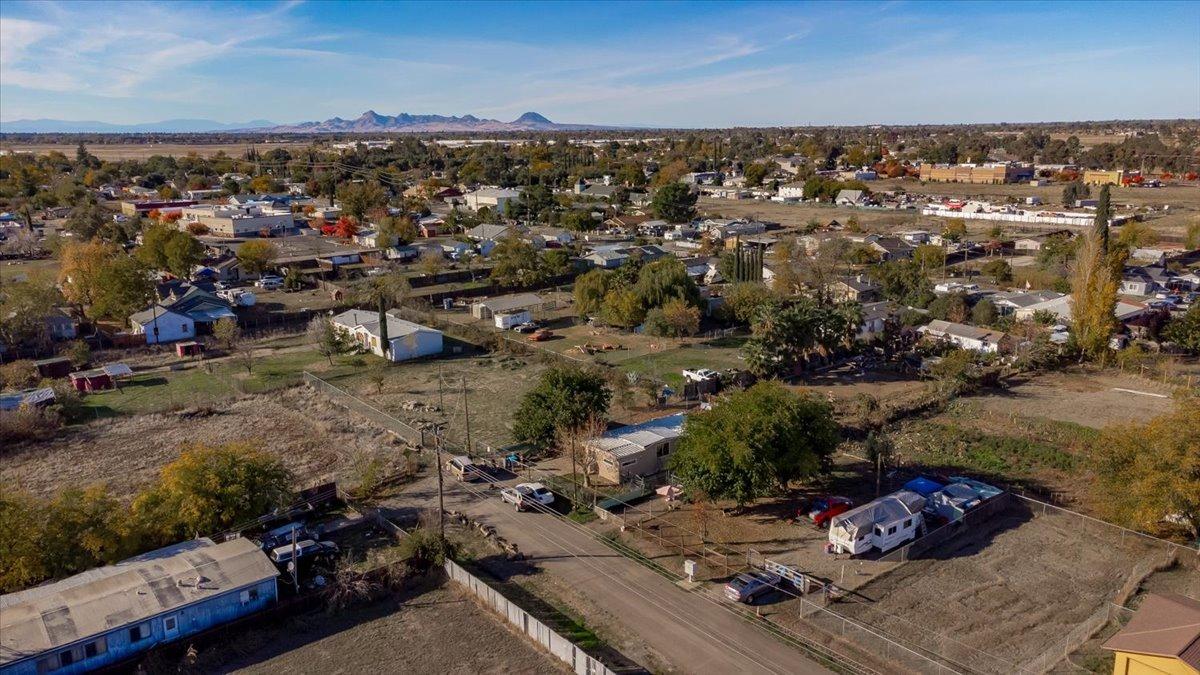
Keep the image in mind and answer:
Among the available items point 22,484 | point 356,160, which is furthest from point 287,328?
point 356,160

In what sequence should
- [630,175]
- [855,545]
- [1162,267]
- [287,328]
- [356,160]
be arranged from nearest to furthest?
[855,545] → [287,328] → [1162,267] → [630,175] → [356,160]

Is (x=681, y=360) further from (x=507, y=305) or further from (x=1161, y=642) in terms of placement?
(x=1161, y=642)

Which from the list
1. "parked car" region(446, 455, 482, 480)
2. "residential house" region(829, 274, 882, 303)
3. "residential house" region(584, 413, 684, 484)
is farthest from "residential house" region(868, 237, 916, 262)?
"parked car" region(446, 455, 482, 480)

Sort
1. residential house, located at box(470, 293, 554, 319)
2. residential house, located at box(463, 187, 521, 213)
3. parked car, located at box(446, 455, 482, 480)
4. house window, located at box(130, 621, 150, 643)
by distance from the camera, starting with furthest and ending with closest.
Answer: residential house, located at box(463, 187, 521, 213) → residential house, located at box(470, 293, 554, 319) → parked car, located at box(446, 455, 482, 480) → house window, located at box(130, 621, 150, 643)

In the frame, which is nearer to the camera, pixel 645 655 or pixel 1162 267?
pixel 645 655

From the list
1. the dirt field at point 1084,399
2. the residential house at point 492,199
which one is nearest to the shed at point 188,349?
the dirt field at point 1084,399

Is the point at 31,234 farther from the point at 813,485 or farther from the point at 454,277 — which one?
the point at 813,485

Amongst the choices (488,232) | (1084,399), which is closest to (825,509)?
(1084,399)

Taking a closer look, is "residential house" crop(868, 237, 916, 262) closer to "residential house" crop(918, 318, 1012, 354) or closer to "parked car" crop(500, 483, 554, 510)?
"residential house" crop(918, 318, 1012, 354)
